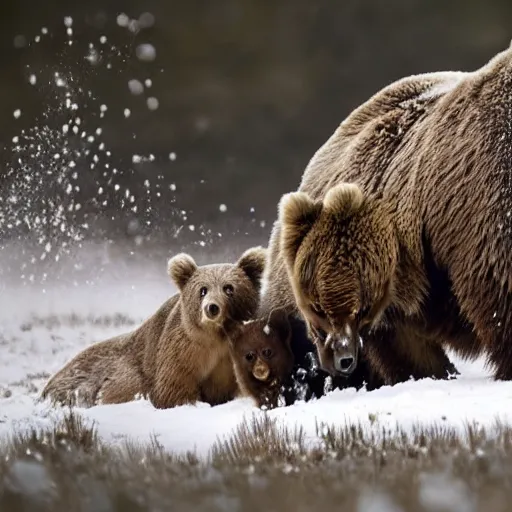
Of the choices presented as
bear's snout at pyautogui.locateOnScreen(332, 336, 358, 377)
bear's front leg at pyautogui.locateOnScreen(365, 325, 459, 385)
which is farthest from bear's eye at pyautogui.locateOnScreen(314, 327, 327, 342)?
bear's front leg at pyautogui.locateOnScreen(365, 325, 459, 385)

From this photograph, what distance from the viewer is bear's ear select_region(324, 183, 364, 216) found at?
458 cm

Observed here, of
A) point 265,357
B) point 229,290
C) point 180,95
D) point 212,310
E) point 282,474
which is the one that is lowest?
point 282,474

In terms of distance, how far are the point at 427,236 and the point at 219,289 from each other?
1473 millimetres

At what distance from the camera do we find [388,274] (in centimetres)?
455

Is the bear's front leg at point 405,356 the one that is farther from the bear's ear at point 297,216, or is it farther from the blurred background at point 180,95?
the blurred background at point 180,95

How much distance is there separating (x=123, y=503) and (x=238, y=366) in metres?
2.18

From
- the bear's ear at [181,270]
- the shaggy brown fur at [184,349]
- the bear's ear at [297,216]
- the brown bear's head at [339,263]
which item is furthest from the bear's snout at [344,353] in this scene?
the bear's ear at [181,270]

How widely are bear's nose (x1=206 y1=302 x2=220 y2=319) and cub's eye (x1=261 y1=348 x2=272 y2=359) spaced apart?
0.39 m

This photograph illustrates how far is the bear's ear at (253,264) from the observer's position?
226 inches

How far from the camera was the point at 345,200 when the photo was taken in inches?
181

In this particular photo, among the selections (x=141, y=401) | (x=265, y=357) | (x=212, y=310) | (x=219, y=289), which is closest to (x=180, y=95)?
(x=219, y=289)

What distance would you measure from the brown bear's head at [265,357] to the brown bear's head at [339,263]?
50 cm

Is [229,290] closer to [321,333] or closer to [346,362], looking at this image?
[321,333]

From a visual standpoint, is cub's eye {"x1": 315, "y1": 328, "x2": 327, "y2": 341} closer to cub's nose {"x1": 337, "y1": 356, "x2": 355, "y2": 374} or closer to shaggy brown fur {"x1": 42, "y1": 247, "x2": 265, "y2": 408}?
cub's nose {"x1": 337, "y1": 356, "x2": 355, "y2": 374}
